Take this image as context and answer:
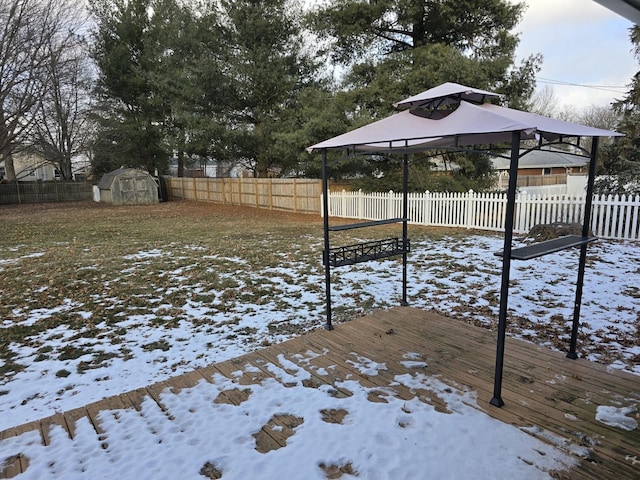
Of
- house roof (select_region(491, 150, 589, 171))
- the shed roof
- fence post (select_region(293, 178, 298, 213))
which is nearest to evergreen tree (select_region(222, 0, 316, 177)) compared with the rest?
fence post (select_region(293, 178, 298, 213))

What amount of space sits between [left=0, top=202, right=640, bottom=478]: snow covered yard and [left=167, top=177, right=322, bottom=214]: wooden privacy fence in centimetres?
676

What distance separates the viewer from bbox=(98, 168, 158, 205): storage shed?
830 inches

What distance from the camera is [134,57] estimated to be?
2306cm

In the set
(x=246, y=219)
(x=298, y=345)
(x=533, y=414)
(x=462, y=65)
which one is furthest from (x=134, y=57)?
(x=533, y=414)

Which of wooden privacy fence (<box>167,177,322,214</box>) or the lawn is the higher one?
wooden privacy fence (<box>167,177,322,214</box>)

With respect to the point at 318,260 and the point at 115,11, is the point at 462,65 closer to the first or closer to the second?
the point at 318,260

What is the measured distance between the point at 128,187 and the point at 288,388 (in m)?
21.4

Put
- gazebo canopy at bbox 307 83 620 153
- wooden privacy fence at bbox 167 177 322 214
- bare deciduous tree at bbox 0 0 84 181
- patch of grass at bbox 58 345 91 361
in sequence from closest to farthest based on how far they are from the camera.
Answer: gazebo canopy at bbox 307 83 620 153
patch of grass at bbox 58 345 91 361
bare deciduous tree at bbox 0 0 84 181
wooden privacy fence at bbox 167 177 322 214

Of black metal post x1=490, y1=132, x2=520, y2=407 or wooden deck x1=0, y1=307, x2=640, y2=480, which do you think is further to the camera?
black metal post x1=490, y1=132, x2=520, y2=407

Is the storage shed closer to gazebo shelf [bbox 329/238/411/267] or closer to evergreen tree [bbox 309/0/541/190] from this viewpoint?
evergreen tree [bbox 309/0/541/190]

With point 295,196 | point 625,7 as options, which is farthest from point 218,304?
point 295,196

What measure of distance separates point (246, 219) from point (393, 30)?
26.7 ft

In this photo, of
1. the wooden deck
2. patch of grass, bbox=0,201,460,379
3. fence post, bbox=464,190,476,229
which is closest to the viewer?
the wooden deck

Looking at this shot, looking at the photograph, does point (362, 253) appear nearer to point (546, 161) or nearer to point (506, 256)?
point (506, 256)
